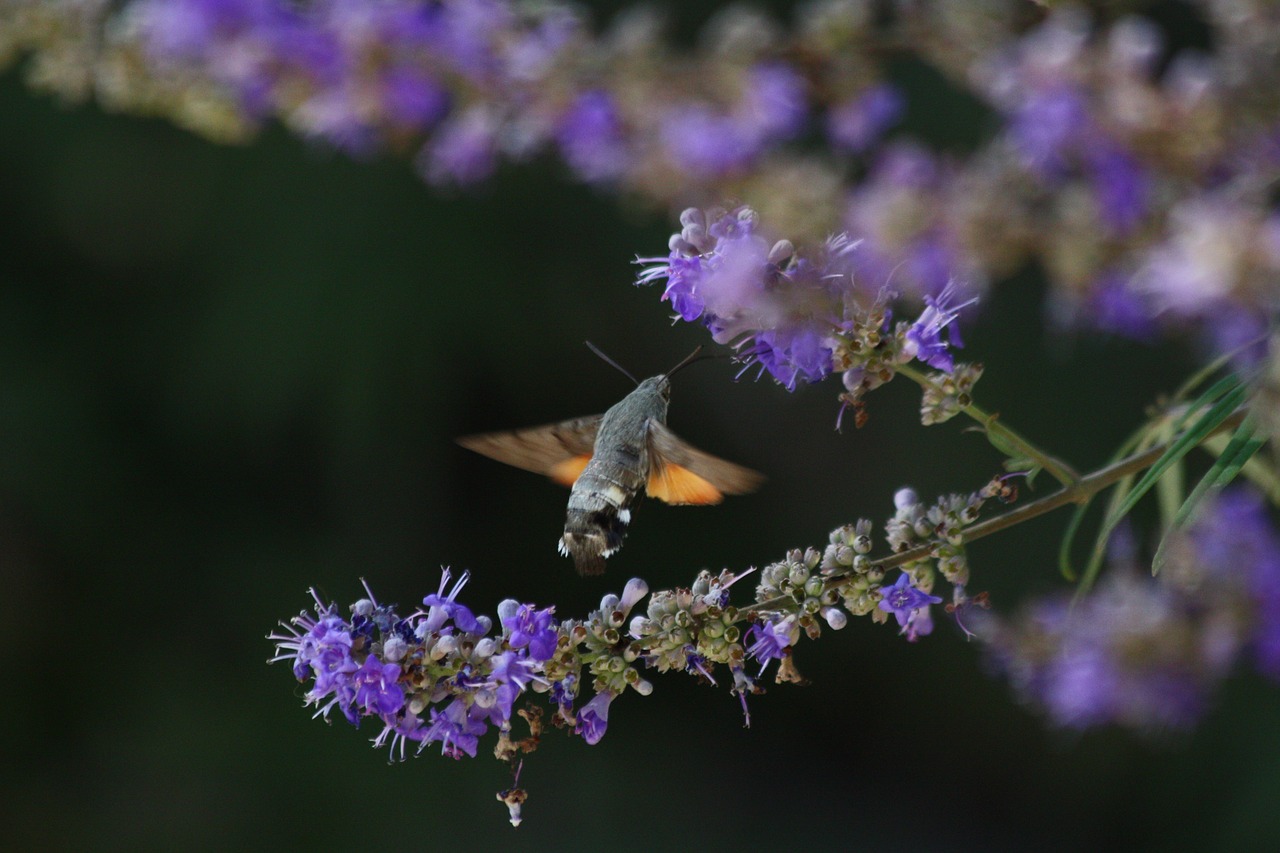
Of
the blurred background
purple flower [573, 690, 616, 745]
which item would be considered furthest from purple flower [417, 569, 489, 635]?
the blurred background

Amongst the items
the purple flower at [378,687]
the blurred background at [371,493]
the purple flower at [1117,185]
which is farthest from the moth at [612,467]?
the blurred background at [371,493]

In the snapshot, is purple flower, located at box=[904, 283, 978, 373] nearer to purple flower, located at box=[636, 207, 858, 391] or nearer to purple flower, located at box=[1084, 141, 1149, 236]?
purple flower, located at box=[636, 207, 858, 391]

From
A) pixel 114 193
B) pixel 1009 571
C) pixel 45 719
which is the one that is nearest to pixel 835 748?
pixel 1009 571

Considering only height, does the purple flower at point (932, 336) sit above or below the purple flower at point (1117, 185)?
below

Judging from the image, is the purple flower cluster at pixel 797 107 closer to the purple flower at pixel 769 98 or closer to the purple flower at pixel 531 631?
the purple flower at pixel 769 98

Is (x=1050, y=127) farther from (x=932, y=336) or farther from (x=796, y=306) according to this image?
(x=796, y=306)

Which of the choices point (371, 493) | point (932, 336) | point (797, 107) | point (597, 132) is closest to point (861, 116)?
point (797, 107)
